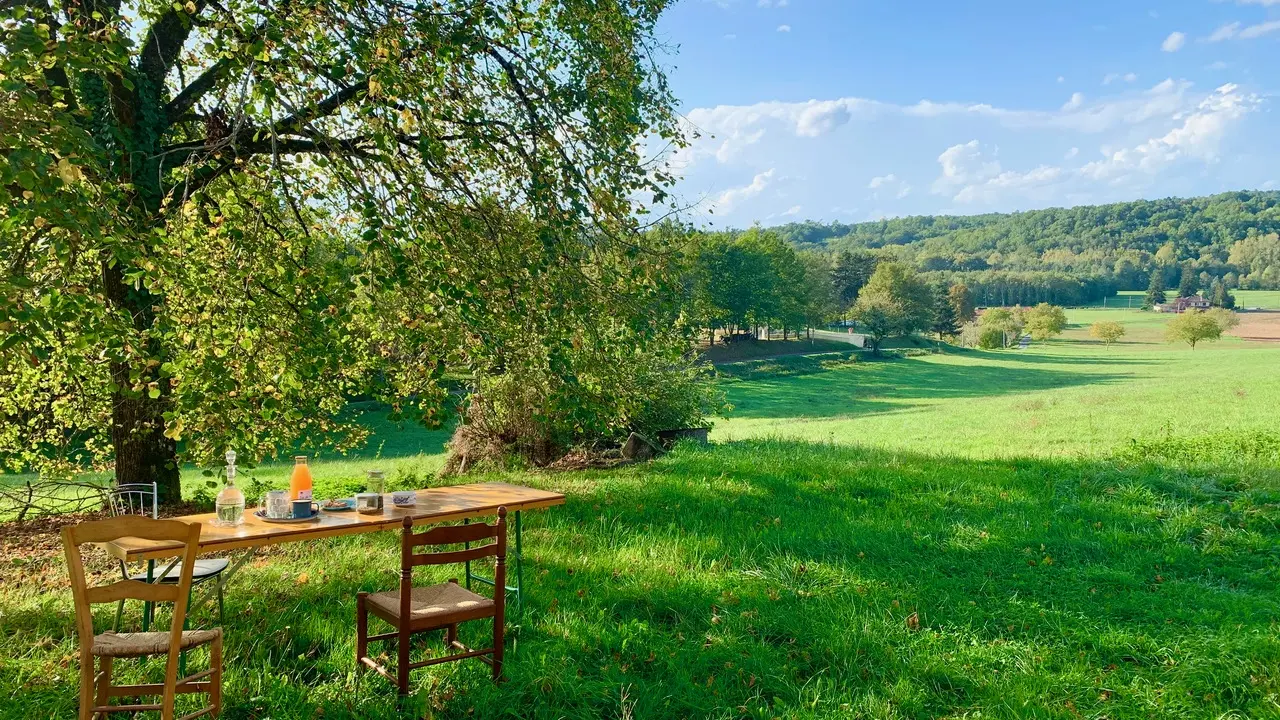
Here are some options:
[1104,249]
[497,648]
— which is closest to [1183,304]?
[1104,249]

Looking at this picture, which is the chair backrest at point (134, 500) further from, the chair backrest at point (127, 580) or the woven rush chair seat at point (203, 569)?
the chair backrest at point (127, 580)

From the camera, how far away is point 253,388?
22.9 feet

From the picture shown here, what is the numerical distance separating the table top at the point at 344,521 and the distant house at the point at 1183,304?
10902 cm

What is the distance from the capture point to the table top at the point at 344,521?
13.1ft

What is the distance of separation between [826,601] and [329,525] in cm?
335

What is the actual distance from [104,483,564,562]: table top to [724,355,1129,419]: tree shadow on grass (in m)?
30.6

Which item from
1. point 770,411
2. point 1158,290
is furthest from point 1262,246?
point 770,411

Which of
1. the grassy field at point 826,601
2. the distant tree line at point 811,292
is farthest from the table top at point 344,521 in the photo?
the distant tree line at point 811,292

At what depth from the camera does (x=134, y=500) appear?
27.6 ft

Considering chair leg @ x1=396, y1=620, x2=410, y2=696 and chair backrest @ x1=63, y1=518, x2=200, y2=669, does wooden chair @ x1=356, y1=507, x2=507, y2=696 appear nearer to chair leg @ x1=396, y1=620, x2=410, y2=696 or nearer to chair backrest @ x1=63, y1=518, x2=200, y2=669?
chair leg @ x1=396, y1=620, x2=410, y2=696

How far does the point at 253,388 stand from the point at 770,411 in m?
32.3

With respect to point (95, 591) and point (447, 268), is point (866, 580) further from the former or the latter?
point (95, 591)

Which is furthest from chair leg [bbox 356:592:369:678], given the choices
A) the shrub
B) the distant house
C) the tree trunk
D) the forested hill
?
the forested hill

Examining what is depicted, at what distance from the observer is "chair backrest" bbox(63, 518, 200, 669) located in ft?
10.8
